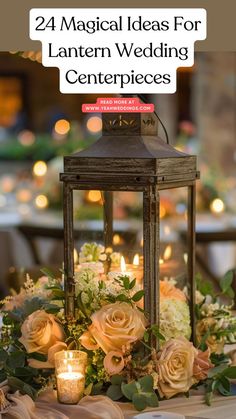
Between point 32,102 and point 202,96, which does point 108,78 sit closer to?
point 202,96

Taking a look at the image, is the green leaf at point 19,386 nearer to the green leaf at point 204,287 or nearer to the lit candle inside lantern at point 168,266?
the lit candle inside lantern at point 168,266

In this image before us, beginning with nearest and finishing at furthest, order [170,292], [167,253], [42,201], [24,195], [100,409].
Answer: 1. [100,409]
2. [170,292]
3. [167,253]
4. [42,201]
5. [24,195]

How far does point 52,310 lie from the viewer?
194 centimetres

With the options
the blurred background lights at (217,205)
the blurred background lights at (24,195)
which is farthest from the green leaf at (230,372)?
the blurred background lights at (24,195)

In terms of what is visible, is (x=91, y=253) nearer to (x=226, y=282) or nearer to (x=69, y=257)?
(x=69, y=257)

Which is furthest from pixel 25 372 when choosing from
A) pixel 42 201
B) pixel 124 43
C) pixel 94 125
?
pixel 94 125

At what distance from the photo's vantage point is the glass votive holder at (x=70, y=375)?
181cm

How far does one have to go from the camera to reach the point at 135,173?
6.11ft

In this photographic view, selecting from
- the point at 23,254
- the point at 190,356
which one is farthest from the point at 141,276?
the point at 23,254

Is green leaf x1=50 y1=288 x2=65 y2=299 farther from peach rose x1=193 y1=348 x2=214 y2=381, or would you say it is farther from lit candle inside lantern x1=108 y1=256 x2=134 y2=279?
peach rose x1=193 y1=348 x2=214 y2=381

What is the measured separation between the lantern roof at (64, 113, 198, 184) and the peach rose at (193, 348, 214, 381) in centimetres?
39

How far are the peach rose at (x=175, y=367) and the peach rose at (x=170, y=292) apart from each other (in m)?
0.15

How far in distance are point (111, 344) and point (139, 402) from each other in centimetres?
13

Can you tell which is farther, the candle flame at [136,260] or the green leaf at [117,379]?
the candle flame at [136,260]
